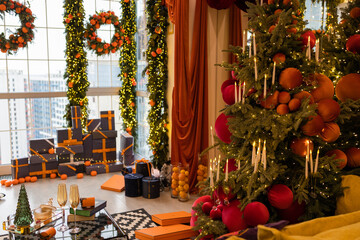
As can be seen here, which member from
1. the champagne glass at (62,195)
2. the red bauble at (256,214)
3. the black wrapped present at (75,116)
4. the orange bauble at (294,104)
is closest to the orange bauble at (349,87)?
the orange bauble at (294,104)

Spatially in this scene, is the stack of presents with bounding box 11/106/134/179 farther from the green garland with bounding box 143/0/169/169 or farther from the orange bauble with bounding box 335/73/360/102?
the orange bauble with bounding box 335/73/360/102

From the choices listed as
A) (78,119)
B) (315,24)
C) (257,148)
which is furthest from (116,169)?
(315,24)

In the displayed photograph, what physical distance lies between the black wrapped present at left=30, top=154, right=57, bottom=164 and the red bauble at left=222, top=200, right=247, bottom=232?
4160 mm

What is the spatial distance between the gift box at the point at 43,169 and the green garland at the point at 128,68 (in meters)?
1.70

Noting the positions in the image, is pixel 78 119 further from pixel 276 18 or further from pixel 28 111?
pixel 276 18

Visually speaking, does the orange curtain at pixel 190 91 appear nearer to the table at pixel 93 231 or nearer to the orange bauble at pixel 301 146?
the table at pixel 93 231

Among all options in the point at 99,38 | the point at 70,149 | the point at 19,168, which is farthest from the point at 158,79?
the point at 19,168

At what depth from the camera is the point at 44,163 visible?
19.4ft

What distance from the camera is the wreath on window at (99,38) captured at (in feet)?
22.6

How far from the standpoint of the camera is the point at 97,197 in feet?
16.3

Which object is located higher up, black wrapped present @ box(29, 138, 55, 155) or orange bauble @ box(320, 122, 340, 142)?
orange bauble @ box(320, 122, 340, 142)

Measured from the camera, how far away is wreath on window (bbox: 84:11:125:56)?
22.6 feet

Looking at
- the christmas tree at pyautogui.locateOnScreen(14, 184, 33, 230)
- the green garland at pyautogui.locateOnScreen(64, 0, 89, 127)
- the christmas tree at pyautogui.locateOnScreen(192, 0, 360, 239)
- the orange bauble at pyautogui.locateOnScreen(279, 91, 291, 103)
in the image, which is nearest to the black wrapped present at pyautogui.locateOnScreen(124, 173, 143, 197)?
the christmas tree at pyautogui.locateOnScreen(14, 184, 33, 230)

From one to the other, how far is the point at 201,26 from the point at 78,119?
2.90 metres
